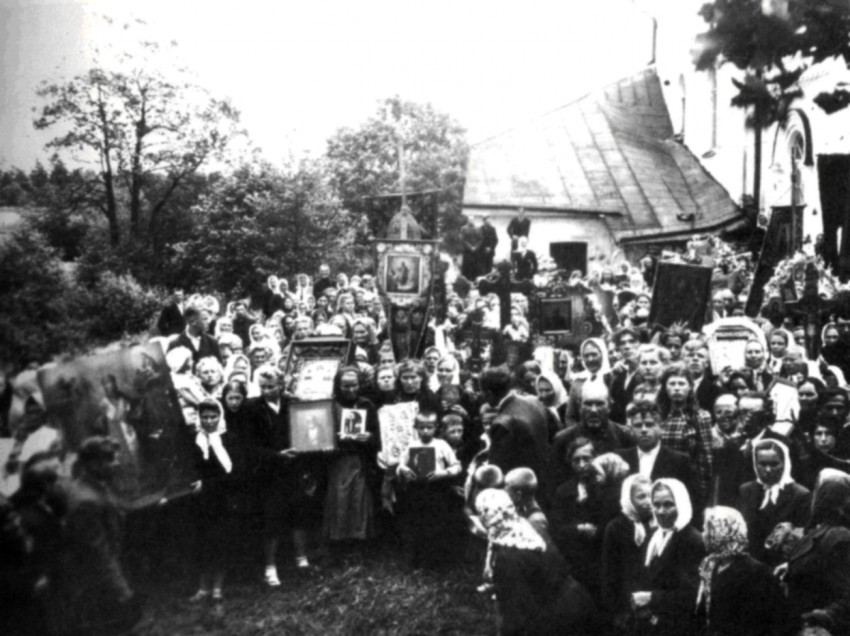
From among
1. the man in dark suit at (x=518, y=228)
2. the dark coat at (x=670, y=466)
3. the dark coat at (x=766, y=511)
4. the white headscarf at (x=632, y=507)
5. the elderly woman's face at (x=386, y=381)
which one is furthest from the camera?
the man in dark suit at (x=518, y=228)

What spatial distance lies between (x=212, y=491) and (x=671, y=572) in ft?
10.00

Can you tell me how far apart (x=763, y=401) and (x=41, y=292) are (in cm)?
454

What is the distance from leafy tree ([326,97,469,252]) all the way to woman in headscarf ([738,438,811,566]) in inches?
178

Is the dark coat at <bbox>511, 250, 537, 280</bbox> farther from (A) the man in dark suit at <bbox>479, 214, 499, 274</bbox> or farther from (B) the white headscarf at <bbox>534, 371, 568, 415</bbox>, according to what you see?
(B) the white headscarf at <bbox>534, 371, 568, 415</bbox>

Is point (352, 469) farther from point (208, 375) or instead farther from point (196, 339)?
point (196, 339)

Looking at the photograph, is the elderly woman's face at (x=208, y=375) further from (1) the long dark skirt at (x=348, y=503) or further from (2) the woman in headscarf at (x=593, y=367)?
(2) the woman in headscarf at (x=593, y=367)

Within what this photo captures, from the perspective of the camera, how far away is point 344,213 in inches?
357

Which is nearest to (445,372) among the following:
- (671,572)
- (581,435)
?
(581,435)

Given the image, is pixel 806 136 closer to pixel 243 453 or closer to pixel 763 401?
pixel 763 401

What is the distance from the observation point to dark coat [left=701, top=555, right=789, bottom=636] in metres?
5.19

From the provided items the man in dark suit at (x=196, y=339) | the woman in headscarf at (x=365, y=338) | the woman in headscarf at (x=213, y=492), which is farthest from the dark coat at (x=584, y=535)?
the man in dark suit at (x=196, y=339)

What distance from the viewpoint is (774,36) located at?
19.9 ft

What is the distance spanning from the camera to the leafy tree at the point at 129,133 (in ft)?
19.1

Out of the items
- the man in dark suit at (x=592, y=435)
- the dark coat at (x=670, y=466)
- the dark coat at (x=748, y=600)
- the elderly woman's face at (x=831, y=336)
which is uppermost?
the elderly woman's face at (x=831, y=336)
